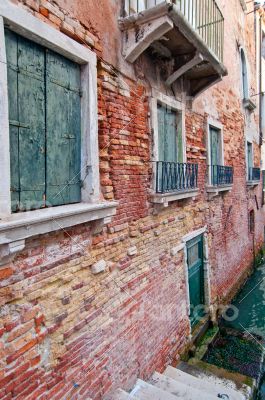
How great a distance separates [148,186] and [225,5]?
6.51 meters

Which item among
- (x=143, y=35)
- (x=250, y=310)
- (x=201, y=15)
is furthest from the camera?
(x=250, y=310)

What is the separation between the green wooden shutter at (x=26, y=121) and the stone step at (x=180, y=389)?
3.12 metres

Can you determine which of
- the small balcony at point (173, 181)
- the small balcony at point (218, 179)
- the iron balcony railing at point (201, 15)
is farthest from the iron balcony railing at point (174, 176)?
the iron balcony railing at point (201, 15)

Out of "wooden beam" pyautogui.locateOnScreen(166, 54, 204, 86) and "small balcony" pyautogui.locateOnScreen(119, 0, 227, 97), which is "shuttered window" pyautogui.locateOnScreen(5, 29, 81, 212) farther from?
"wooden beam" pyautogui.locateOnScreen(166, 54, 204, 86)

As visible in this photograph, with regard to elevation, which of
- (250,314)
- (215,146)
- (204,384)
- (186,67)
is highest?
(186,67)

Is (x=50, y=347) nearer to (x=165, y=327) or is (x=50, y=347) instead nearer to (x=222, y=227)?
(x=165, y=327)

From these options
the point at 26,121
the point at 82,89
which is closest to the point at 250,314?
the point at 82,89

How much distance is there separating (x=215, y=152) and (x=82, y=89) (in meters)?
4.94

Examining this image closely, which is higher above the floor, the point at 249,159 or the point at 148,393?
the point at 249,159

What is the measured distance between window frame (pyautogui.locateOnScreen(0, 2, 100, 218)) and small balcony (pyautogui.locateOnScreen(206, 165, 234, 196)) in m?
3.98

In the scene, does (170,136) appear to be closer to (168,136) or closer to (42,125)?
(168,136)

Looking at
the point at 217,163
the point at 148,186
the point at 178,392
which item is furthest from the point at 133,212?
the point at 217,163

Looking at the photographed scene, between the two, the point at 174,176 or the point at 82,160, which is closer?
the point at 82,160

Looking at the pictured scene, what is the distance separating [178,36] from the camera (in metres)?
4.02
